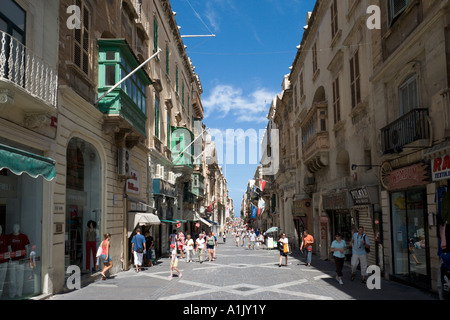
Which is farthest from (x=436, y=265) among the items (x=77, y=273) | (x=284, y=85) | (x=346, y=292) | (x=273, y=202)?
(x=273, y=202)

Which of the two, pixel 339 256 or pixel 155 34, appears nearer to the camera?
pixel 339 256

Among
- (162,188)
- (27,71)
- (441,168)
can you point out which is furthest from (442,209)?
(162,188)

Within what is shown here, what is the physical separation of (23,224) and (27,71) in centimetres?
383

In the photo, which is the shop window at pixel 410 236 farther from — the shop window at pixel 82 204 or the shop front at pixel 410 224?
the shop window at pixel 82 204

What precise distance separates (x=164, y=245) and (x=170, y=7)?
16261 millimetres

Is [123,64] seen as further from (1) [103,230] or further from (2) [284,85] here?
(2) [284,85]

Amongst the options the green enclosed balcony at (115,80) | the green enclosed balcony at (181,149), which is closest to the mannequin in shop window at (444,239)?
the green enclosed balcony at (115,80)

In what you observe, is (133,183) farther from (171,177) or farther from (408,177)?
(408,177)

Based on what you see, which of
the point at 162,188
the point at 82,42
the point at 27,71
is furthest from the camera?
the point at 162,188

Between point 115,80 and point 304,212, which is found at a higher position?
point 115,80

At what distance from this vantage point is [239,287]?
13.0m

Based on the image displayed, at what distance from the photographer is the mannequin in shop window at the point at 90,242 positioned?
1490cm

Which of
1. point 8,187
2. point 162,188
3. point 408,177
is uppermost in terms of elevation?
point 162,188

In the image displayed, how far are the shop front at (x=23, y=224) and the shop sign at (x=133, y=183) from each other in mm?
7643
